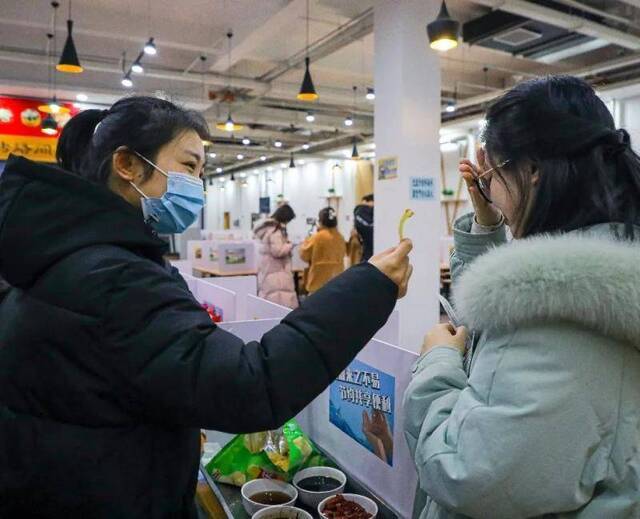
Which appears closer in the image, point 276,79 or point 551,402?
point 551,402

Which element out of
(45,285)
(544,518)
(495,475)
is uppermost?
(45,285)

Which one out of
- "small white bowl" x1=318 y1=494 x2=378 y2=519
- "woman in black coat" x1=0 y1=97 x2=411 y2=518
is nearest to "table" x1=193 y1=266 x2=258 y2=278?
"small white bowl" x1=318 y1=494 x2=378 y2=519

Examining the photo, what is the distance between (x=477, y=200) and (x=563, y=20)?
4942mm

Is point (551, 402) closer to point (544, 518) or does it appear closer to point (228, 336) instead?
point (544, 518)

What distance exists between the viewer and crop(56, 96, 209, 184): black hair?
44.6 inches

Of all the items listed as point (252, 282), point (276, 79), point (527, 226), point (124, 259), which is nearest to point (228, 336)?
point (124, 259)

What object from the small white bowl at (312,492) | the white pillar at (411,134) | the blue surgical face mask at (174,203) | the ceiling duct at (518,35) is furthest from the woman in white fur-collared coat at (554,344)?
the ceiling duct at (518,35)

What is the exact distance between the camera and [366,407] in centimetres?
157

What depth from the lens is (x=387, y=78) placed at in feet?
17.5

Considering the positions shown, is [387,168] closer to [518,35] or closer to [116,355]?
[518,35]

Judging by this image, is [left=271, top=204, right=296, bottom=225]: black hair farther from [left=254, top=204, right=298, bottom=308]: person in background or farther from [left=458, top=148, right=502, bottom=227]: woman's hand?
[left=458, top=148, right=502, bottom=227]: woman's hand

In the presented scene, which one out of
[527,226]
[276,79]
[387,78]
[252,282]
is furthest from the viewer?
[276,79]

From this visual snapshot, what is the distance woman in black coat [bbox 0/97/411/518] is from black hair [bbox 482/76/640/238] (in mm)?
263

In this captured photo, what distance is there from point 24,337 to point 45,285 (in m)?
0.11
